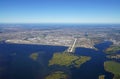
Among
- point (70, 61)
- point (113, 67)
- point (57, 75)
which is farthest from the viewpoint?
point (70, 61)

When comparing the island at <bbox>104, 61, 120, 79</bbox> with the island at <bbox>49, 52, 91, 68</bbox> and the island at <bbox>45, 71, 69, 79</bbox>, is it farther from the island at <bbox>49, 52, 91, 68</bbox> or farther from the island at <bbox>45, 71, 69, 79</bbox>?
the island at <bbox>45, 71, 69, 79</bbox>

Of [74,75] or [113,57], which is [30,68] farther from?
[113,57]

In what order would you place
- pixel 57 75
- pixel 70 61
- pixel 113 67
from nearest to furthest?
pixel 57 75 → pixel 113 67 → pixel 70 61

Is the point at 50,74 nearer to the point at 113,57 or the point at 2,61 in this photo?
the point at 2,61

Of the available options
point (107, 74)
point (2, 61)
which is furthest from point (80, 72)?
point (2, 61)

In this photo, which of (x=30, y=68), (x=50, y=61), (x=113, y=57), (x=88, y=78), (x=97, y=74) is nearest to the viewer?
(x=88, y=78)

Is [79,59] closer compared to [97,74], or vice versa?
[97,74]

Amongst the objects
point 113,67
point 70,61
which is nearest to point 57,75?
point 70,61

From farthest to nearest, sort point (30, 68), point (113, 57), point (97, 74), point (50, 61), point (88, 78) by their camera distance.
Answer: point (113, 57) → point (50, 61) → point (30, 68) → point (97, 74) → point (88, 78)

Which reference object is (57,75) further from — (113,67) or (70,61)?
(113,67)
